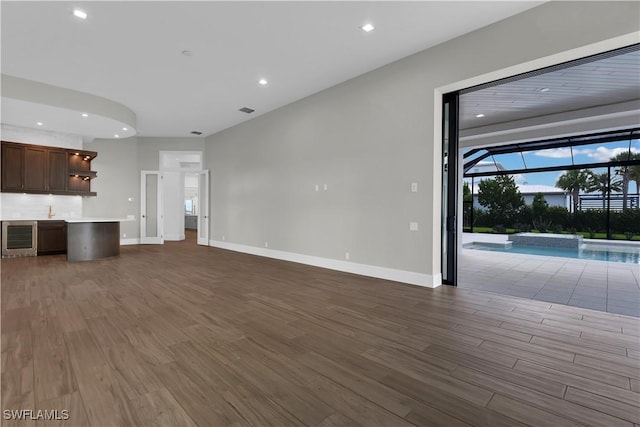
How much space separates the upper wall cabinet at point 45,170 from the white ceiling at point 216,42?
1296 mm

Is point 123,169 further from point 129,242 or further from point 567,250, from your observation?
point 567,250

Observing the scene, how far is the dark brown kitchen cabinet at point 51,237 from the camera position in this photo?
284 inches

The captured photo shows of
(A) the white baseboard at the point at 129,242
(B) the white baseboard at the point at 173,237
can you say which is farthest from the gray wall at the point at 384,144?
(B) the white baseboard at the point at 173,237

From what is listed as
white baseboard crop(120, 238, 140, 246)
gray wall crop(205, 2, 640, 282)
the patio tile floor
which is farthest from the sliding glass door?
white baseboard crop(120, 238, 140, 246)

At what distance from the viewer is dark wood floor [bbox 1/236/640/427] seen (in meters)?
1.66

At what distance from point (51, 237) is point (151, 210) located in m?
2.85

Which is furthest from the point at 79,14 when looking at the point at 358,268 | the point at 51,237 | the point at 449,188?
the point at 51,237

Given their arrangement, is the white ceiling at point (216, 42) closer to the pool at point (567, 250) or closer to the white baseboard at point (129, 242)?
the white baseboard at point (129, 242)

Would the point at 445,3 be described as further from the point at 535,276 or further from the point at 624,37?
the point at 535,276

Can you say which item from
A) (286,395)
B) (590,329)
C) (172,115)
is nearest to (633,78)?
(590,329)

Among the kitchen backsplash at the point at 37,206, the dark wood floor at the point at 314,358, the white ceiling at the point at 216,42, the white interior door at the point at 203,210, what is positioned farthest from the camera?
the white interior door at the point at 203,210

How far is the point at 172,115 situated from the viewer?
24.2 ft

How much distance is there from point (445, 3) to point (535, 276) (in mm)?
4545

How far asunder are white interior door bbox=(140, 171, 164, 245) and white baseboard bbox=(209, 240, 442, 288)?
162 inches
